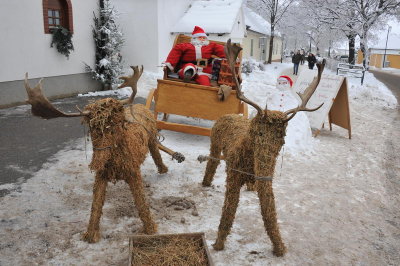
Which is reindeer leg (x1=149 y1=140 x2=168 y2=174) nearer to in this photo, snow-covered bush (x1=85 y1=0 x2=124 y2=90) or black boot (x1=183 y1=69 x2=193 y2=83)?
black boot (x1=183 y1=69 x2=193 y2=83)

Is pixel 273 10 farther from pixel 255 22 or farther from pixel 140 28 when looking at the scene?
pixel 140 28

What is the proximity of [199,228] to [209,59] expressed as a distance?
14.5 ft

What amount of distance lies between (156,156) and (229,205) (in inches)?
84.1

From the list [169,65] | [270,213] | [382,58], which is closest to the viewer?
[270,213]

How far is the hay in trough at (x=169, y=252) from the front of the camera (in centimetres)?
323

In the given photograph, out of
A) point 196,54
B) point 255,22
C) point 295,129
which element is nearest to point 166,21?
point 196,54

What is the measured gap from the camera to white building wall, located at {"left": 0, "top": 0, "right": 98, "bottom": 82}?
935 centimetres

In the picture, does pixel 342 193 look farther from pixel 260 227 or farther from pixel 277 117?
pixel 277 117

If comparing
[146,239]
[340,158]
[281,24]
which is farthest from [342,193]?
[281,24]

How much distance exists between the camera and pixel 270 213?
3.45 meters

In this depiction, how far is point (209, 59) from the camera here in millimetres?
7531

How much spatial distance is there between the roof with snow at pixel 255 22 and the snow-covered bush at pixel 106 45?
18245 millimetres

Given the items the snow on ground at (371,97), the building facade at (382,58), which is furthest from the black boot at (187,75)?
the building facade at (382,58)

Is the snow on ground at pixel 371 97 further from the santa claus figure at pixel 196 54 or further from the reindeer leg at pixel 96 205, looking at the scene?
the reindeer leg at pixel 96 205
